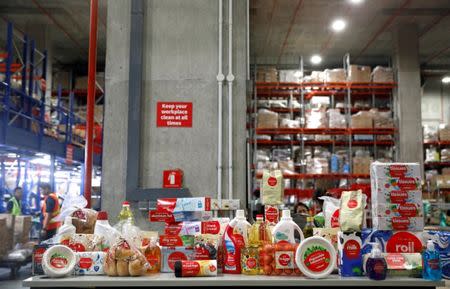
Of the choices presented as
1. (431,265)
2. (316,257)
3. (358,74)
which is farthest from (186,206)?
(358,74)

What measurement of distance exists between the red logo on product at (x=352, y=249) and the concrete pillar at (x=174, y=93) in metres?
2.42

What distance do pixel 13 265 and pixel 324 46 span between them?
9.62 meters

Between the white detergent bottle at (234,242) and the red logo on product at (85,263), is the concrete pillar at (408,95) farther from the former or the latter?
the red logo on product at (85,263)

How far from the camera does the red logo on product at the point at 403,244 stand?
2.53m

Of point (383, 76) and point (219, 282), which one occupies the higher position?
point (383, 76)

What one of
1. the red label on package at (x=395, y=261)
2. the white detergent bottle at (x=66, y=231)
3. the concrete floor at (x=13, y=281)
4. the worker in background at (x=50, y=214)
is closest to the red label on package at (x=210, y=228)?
the white detergent bottle at (x=66, y=231)

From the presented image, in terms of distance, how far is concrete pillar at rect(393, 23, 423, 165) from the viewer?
38.1ft

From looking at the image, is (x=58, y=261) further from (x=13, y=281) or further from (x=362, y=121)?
(x=362, y=121)

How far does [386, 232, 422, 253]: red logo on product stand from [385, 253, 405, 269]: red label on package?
0.06 metres

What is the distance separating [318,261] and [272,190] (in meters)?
Result: 0.83

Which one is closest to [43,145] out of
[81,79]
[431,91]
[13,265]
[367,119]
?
[13,265]

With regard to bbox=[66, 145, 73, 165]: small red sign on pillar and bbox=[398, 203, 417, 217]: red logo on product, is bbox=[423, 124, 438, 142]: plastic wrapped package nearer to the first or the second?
bbox=[66, 145, 73, 165]: small red sign on pillar

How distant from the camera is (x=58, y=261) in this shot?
242cm

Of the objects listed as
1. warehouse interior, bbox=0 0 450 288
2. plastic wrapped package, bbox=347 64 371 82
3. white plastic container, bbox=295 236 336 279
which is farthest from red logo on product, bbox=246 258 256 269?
plastic wrapped package, bbox=347 64 371 82
